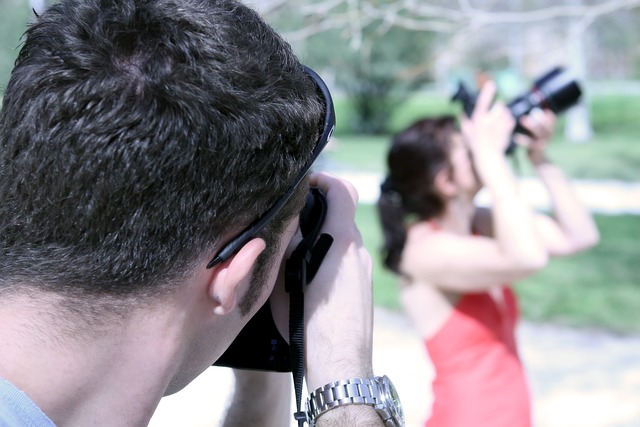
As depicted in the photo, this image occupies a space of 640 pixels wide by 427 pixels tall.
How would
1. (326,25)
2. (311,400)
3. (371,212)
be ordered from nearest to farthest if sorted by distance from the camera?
(311,400)
(326,25)
(371,212)

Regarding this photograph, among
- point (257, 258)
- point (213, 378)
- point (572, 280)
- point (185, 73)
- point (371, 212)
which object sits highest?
point (371, 212)

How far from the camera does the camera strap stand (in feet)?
4.97

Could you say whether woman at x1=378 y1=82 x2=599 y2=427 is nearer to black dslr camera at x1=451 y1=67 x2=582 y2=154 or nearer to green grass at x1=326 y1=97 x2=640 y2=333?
black dslr camera at x1=451 y1=67 x2=582 y2=154

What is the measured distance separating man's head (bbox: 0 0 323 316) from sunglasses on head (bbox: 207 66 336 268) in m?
0.02

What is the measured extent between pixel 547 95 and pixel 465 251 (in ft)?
2.79

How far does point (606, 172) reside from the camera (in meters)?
15.7

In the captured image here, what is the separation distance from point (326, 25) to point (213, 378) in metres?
2.56

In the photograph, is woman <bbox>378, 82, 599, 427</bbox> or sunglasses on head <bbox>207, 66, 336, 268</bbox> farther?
woman <bbox>378, 82, 599, 427</bbox>

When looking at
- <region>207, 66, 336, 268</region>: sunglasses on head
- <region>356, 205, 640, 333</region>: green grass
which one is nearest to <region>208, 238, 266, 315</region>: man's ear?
<region>207, 66, 336, 268</region>: sunglasses on head

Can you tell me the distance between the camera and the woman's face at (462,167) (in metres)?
3.43

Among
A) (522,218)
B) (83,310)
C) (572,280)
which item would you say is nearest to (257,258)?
(83,310)

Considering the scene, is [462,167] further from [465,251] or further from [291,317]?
[291,317]

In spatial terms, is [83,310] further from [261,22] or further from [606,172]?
[606,172]

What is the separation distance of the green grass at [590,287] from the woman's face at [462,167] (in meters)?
3.37
